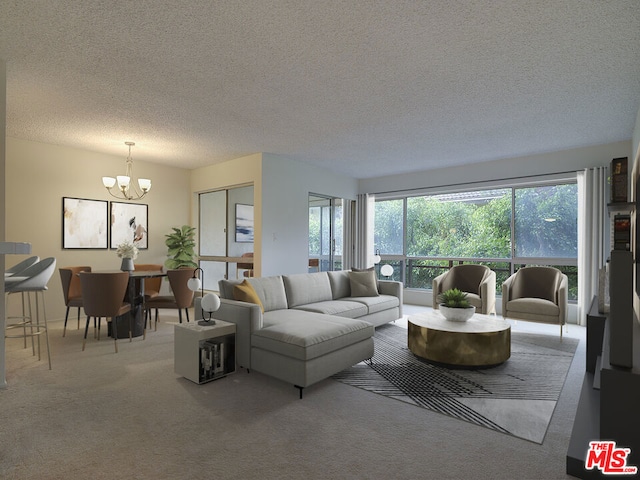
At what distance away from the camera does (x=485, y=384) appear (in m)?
3.16

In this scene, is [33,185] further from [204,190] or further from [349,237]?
[349,237]

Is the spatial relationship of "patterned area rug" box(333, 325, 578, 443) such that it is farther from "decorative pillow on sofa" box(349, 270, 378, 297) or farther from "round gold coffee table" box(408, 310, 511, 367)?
"decorative pillow on sofa" box(349, 270, 378, 297)

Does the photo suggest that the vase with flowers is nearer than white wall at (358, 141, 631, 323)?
Yes

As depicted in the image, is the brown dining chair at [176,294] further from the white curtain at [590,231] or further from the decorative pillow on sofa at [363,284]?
the white curtain at [590,231]

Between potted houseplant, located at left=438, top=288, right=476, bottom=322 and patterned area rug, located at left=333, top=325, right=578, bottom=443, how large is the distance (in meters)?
0.58

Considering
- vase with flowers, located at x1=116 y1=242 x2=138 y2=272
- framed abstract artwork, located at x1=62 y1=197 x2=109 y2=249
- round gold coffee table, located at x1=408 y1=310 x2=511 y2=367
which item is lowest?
round gold coffee table, located at x1=408 y1=310 x2=511 y2=367

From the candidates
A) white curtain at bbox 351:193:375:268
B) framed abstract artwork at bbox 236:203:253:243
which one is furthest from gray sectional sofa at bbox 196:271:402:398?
white curtain at bbox 351:193:375:268

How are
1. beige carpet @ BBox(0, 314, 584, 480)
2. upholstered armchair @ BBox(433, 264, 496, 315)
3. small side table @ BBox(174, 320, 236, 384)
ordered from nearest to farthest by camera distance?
1. beige carpet @ BBox(0, 314, 584, 480)
2. small side table @ BBox(174, 320, 236, 384)
3. upholstered armchair @ BBox(433, 264, 496, 315)

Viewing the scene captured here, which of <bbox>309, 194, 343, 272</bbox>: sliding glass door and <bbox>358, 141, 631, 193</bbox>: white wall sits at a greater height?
<bbox>358, 141, 631, 193</bbox>: white wall

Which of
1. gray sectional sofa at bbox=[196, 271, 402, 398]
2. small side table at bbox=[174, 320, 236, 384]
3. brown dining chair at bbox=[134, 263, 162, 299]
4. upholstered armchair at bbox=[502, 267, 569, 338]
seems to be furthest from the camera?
brown dining chair at bbox=[134, 263, 162, 299]

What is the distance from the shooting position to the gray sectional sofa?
2.92 meters

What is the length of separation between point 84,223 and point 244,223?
256cm

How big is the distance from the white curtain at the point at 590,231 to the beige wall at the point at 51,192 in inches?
285

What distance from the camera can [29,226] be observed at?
5355mm
